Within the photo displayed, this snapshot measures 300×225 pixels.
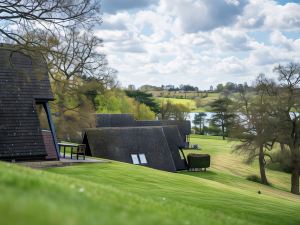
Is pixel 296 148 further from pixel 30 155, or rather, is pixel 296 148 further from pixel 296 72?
pixel 30 155

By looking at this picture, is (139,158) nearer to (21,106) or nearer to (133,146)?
(133,146)

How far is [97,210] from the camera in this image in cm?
877

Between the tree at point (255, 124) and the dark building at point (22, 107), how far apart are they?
30.8m

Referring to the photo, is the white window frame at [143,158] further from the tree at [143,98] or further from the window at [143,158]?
the tree at [143,98]

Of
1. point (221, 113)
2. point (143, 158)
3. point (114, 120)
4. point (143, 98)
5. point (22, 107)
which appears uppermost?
point (143, 98)

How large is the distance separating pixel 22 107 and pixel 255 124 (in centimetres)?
3402

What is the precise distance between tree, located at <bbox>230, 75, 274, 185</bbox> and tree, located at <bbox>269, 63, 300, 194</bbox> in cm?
106

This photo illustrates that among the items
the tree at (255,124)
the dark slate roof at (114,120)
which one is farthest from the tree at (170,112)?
the tree at (255,124)

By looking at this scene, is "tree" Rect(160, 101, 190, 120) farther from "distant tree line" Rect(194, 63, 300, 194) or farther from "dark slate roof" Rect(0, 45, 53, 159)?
"dark slate roof" Rect(0, 45, 53, 159)

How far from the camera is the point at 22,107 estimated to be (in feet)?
96.9

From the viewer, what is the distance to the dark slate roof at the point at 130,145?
5150 centimetres

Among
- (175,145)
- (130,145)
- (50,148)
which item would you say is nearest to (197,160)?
(175,145)

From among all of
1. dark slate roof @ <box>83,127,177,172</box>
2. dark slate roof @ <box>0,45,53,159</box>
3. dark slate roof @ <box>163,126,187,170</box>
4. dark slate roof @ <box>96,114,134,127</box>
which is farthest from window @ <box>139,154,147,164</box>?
dark slate roof @ <box>96,114,134,127</box>

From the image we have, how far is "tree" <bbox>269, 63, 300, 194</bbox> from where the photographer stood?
2125 inches
